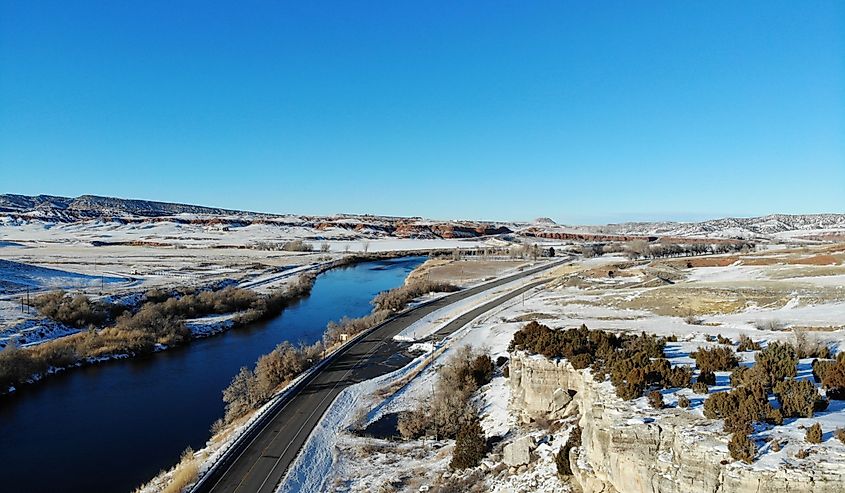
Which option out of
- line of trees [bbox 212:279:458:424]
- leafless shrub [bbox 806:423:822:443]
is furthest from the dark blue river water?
leafless shrub [bbox 806:423:822:443]

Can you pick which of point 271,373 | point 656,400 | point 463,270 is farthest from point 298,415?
point 463,270

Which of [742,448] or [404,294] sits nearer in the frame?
[742,448]

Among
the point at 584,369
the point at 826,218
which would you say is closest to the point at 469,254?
the point at 584,369

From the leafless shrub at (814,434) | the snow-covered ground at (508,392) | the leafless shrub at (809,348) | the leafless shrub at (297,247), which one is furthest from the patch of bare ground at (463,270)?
the leafless shrub at (814,434)

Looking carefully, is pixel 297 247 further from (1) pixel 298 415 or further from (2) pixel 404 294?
(1) pixel 298 415

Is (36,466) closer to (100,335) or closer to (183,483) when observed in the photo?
(183,483)

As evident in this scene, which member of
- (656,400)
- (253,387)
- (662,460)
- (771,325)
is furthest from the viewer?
(253,387)
